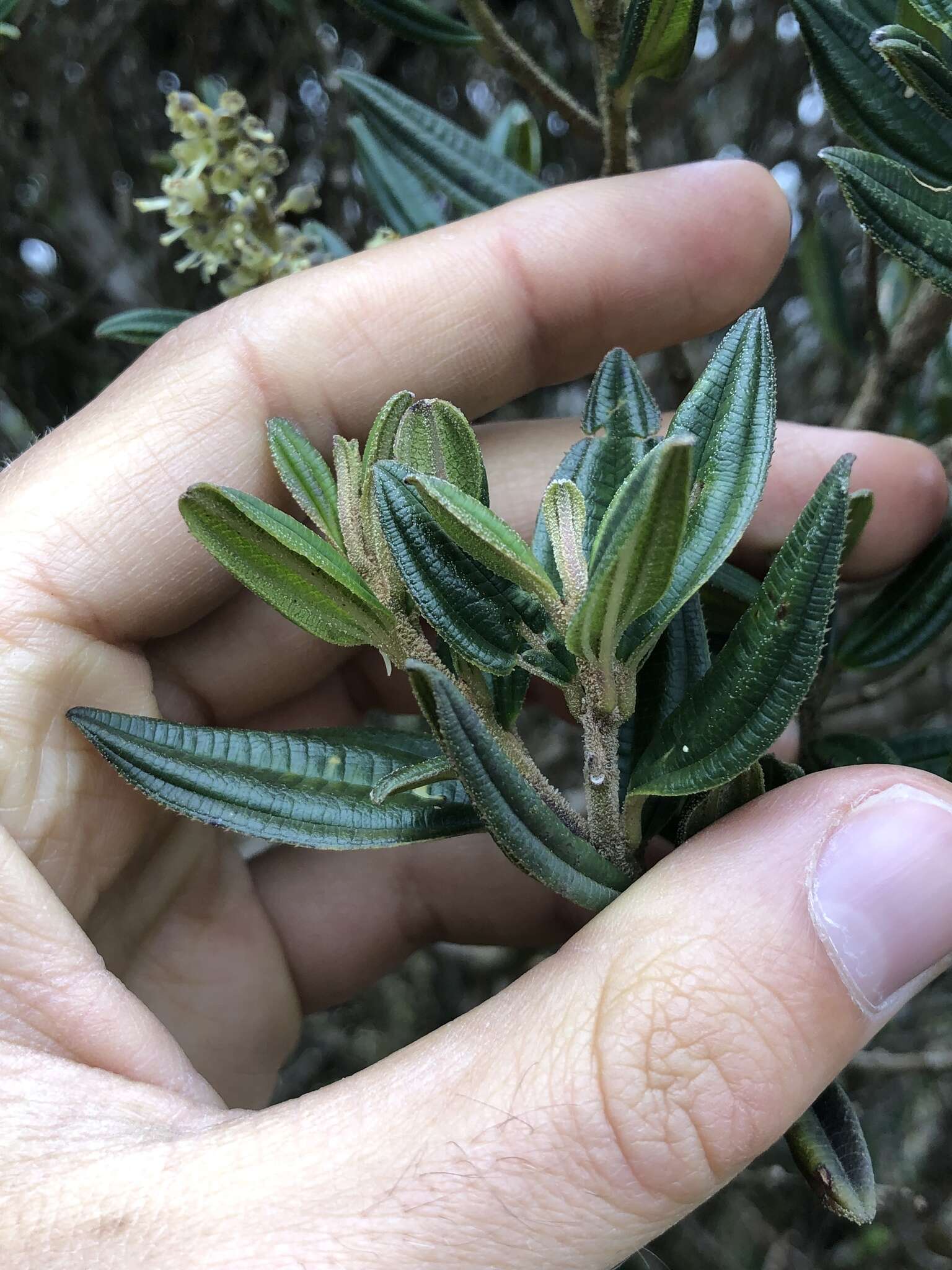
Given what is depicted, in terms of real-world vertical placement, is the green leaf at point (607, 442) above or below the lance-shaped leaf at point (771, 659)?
above

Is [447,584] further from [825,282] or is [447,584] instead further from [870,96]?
[825,282]

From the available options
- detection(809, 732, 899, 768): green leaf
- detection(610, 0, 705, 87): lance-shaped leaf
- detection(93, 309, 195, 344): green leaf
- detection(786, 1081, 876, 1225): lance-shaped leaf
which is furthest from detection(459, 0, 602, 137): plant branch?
detection(786, 1081, 876, 1225): lance-shaped leaf

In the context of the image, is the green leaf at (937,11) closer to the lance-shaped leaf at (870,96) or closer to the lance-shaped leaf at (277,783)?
the lance-shaped leaf at (870,96)

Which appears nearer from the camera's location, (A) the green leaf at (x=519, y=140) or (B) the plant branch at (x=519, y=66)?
(B) the plant branch at (x=519, y=66)

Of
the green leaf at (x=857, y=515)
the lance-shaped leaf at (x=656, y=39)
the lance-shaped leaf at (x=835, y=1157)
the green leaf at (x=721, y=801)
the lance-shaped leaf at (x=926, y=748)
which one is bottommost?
the lance-shaped leaf at (x=835, y=1157)

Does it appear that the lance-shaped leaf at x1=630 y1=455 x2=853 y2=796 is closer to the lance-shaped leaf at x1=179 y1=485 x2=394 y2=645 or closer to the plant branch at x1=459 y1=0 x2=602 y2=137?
the lance-shaped leaf at x1=179 y1=485 x2=394 y2=645

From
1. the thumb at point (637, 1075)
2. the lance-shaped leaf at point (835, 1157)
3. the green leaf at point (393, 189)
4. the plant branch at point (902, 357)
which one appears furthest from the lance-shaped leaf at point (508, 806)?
the green leaf at point (393, 189)
